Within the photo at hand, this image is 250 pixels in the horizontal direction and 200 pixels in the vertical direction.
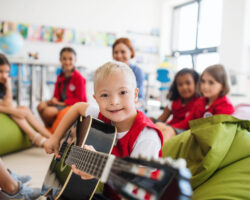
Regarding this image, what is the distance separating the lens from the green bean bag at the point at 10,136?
204 centimetres

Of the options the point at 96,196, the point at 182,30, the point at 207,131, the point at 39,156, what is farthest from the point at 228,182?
the point at 182,30

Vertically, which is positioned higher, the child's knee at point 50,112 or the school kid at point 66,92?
the school kid at point 66,92

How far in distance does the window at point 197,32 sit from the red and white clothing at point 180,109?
300cm

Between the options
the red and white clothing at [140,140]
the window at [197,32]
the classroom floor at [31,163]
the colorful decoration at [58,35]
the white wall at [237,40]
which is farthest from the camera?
the colorful decoration at [58,35]

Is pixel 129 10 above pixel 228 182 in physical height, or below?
above

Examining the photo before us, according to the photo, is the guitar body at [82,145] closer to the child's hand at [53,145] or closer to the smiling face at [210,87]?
the child's hand at [53,145]

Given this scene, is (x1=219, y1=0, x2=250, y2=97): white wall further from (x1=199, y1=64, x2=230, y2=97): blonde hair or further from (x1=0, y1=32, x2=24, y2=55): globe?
(x1=0, y1=32, x2=24, y2=55): globe

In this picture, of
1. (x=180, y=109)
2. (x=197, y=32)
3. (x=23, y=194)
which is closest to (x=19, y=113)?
(x=23, y=194)

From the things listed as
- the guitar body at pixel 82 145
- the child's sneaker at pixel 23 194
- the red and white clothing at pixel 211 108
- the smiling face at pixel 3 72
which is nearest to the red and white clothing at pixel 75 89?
the smiling face at pixel 3 72

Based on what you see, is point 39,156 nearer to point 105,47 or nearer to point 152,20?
point 105,47

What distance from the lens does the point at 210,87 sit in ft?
6.22

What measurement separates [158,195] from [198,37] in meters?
6.17

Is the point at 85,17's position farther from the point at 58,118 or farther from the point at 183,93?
the point at 183,93

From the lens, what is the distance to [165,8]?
7.18 meters
